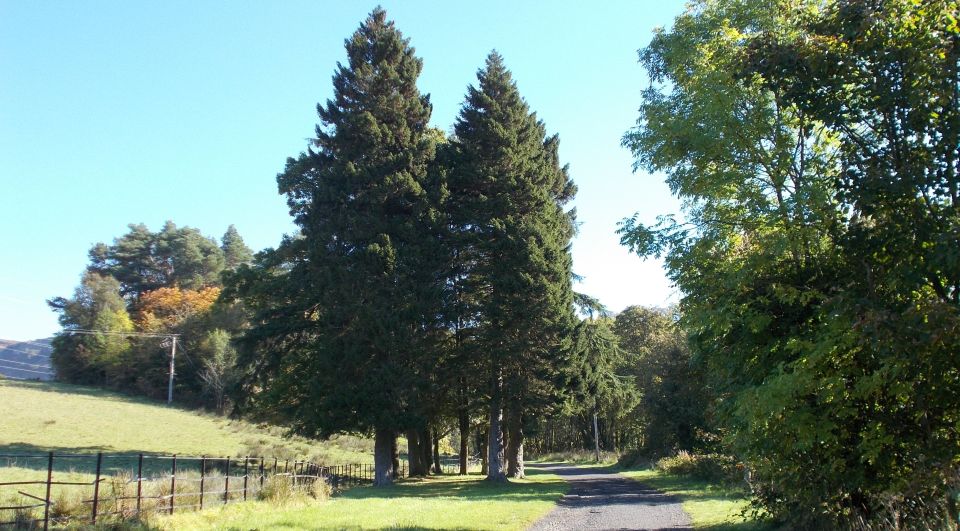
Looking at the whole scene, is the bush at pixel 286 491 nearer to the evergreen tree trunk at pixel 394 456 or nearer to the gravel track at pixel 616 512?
the gravel track at pixel 616 512

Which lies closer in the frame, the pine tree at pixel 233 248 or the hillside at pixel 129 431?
the hillside at pixel 129 431

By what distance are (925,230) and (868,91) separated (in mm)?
2068

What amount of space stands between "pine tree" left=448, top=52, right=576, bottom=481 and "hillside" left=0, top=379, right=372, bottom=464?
40.2 feet

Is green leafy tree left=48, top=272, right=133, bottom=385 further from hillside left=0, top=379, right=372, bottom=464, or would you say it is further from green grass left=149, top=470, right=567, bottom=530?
green grass left=149, top=470, right=567, bottom=530

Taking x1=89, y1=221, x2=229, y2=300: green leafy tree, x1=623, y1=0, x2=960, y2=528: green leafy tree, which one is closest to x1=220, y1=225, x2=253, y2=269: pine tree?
x1=89, y1=221, x2=229, y2=300: green leafy tree

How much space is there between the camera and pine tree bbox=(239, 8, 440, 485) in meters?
26.9

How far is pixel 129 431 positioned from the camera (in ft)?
144

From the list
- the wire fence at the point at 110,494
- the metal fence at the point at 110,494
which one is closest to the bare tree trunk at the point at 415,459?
the wire fence at the point at 110,494

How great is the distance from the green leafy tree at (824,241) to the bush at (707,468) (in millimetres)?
11560

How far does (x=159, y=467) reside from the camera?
29.6 m

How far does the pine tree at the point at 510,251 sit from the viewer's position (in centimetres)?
2772

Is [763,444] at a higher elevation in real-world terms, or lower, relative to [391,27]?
lower

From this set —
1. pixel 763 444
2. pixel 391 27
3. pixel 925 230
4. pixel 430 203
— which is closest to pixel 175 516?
pixel 763 444

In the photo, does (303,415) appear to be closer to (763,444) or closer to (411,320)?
(411,320)
